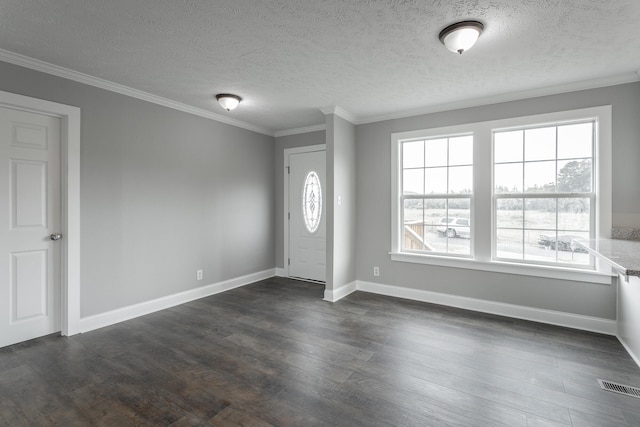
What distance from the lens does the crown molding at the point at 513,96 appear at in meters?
3.16

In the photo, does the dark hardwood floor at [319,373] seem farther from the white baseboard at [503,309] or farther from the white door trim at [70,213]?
the white door trim at [70,213]

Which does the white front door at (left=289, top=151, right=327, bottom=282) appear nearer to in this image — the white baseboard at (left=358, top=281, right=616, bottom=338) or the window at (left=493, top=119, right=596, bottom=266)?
the white baseboard at (left=358, top=281, right=616, bottom=338)

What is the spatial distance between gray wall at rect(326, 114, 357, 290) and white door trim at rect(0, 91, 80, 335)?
9.29 ft

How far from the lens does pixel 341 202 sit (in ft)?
14.6

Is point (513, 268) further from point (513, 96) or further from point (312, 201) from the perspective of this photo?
point (312, 201)

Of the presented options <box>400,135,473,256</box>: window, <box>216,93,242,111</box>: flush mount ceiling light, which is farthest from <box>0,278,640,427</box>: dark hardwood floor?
<box>216,93,242,111</box>: flush mount ceiling light

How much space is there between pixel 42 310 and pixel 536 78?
5504 millimetres

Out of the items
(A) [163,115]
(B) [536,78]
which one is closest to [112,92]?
(A) [163,115]

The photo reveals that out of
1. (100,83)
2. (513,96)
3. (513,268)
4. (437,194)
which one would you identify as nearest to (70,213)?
(100,83)

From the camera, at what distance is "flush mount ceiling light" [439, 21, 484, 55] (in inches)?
89.0

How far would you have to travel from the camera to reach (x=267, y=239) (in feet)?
18.4

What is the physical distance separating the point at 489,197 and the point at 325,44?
106 inches

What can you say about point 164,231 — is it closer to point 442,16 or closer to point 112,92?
point 112,92

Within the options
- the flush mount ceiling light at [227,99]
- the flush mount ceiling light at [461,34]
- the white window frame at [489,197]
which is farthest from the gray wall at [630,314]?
the flush mount ceiling light at [227,99]
